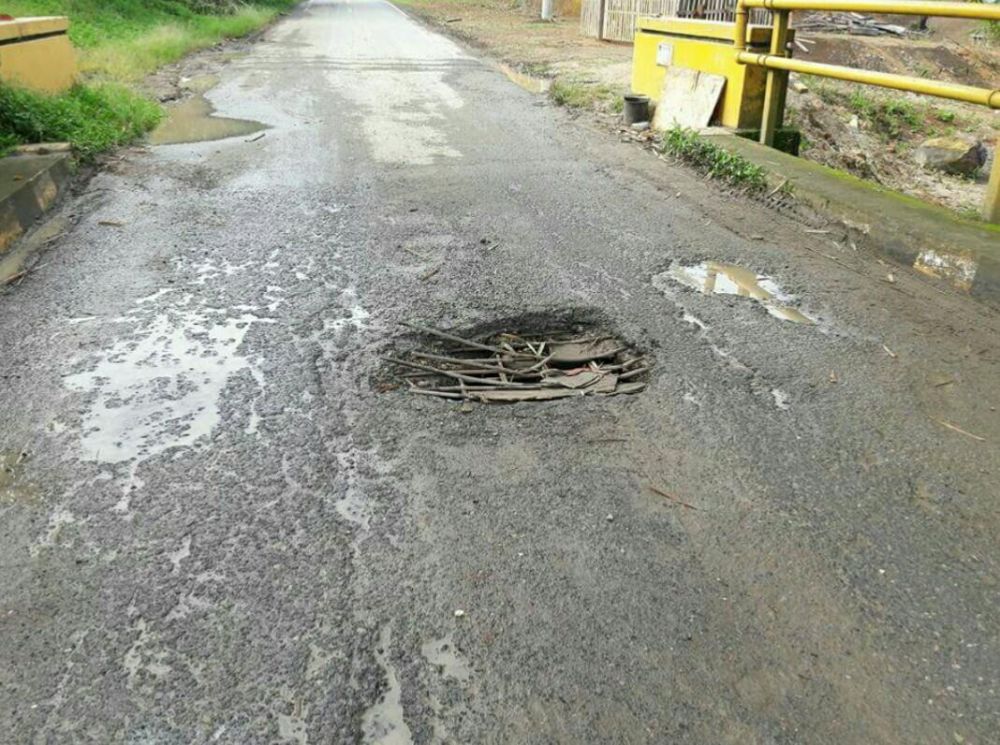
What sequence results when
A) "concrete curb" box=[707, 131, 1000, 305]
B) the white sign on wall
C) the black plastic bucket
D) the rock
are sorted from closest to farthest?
"concrete curb" box=[707, 131, 1000, 305]
the white sign on wall
the black plastic bucket
the rock

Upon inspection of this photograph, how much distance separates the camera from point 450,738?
1924 millimetres

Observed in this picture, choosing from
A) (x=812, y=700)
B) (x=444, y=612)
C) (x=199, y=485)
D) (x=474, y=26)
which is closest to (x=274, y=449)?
(x=199, y=485)

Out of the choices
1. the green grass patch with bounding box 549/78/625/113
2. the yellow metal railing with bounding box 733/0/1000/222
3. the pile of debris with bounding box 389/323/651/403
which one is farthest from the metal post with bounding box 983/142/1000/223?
the green grass patch with bounding box 549/78/625/113

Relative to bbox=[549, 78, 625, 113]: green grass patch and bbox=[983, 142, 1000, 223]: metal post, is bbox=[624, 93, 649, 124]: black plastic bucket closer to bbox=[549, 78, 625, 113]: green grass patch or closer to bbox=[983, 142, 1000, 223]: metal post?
bbox=[549, 78, 625, 113]: green grass patch

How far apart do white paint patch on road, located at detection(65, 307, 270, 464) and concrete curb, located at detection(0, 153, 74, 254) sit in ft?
6.96

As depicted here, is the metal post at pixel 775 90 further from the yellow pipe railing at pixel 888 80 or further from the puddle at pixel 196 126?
the puddle at pixel 196 126

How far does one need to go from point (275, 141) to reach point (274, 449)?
620cm

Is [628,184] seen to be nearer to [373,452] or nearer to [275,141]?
[275,141]

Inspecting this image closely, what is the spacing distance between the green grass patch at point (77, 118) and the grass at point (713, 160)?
561cm

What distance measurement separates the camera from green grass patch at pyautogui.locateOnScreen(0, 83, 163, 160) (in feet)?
24.2

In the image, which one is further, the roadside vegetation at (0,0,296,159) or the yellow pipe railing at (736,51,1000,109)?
the roadside vegetation at (0,0,296,159)

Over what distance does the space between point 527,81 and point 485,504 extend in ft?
38.4

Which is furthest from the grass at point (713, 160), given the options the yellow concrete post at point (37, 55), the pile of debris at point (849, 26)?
the pile of debris at point (849, 26)

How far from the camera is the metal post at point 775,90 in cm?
698
